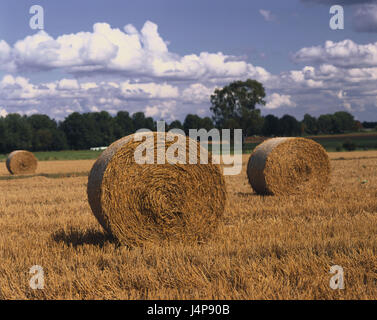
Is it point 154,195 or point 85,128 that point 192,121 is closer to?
point 85,128

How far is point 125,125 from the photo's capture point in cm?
9700

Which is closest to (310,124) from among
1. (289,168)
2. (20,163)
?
(20,163)

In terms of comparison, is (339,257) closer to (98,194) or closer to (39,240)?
(98,194)

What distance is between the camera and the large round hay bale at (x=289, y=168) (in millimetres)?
11852

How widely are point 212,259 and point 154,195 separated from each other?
5.44ft

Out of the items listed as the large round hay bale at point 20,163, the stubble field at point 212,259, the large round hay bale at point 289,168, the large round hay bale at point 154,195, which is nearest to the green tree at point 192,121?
the large round hay bale at point 20,163

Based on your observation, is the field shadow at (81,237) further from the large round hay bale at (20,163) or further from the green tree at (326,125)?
the green tree at (326,125)

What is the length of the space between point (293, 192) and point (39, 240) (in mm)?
7210

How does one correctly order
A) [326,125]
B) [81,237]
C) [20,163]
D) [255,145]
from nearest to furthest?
[81,237], [20,163], [255,145], [326,125]

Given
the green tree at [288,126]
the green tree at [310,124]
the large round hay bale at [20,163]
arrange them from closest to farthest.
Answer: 1. the large round hay bale at [20,163]
2. the green tree at [288,126]
3. the green tree at [310,124]

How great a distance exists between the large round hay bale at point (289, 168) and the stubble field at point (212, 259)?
9.63 ft

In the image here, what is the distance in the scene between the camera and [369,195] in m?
10.8
